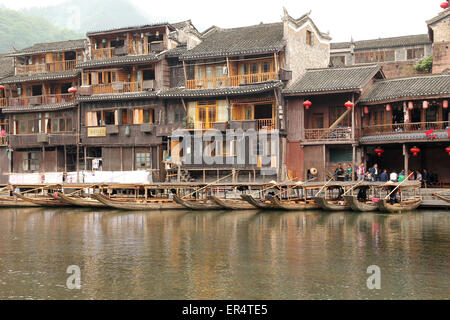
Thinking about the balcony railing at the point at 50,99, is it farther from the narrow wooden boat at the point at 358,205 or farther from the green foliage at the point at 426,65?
the green foliage at the point at 426,65

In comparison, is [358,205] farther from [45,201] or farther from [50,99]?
[50,99]

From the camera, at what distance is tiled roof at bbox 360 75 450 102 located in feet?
115

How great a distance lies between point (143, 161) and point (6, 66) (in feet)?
59.3

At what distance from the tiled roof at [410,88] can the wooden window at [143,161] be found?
53.3ft

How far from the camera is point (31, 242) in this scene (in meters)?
23.7

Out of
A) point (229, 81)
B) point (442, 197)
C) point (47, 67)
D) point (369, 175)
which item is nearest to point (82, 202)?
point (229, 81)

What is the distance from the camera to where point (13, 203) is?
38.3 meters

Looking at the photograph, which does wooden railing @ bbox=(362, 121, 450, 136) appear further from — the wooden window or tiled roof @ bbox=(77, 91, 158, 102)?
the wooden window

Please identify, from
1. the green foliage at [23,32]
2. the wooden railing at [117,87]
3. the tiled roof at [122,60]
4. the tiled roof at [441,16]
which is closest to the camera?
the tiled roof at [122,60]

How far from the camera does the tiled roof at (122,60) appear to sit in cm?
4250

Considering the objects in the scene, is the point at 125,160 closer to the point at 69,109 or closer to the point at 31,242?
the point at 69,109

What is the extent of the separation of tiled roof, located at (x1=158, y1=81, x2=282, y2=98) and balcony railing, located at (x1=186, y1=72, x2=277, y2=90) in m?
0.70

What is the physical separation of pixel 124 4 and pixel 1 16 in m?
79.6

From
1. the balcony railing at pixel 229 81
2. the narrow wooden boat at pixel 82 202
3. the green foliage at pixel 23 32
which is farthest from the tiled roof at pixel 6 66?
the green foliage at pixel 23 32
